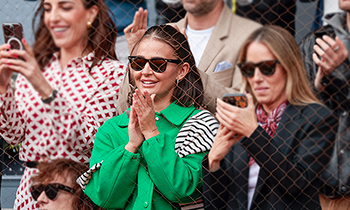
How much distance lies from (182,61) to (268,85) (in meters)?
0.42

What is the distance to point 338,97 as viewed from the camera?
7.14 feet

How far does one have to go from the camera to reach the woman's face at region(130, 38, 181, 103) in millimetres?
1956

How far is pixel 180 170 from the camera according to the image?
1.77 meters

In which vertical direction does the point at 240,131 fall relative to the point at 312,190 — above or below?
above

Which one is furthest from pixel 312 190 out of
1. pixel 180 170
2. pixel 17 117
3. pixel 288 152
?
pixel 17 117

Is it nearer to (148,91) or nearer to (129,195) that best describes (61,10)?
(148,91)

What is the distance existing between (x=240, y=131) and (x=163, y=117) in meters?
0.35

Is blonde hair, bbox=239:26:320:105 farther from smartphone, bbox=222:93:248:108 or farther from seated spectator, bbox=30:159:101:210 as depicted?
seated spectator, bbox=30:159:101:210

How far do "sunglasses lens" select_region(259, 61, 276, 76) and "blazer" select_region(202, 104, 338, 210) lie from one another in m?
0.20

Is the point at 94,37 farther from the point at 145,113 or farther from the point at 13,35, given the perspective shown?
the point at 145,113

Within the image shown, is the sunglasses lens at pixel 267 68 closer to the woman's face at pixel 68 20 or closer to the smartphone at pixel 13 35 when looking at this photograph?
the woman's face at pixel 68 20

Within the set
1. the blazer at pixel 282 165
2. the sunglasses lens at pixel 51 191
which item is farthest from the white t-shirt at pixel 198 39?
the sunglasses lens at pixel 51 191

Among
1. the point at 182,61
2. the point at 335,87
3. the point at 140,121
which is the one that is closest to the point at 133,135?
the point at 140,121

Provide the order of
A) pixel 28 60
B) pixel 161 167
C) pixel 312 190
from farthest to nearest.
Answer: pixel 28 60, pixel 312 190, pixel 161 167
